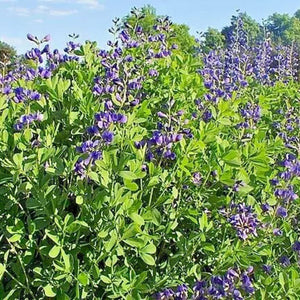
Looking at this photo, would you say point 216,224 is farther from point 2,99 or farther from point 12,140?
point 2,99

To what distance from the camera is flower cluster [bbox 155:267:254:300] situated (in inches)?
92.9

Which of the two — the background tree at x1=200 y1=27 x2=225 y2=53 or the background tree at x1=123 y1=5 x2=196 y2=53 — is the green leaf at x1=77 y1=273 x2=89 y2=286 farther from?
the background tree at x1=200 y1=27 x2=225 y2=53

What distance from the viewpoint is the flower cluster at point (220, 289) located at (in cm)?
236

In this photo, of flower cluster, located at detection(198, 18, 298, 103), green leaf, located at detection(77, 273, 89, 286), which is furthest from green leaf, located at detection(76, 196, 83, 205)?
flower cluster, located at detection(198, 18, 298, 103)

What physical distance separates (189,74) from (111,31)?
580 mm

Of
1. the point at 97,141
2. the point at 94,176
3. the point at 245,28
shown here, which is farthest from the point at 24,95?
the point at 245,28

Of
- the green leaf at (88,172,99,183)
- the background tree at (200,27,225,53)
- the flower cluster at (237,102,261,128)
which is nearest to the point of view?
the green leaf at (88,172,99,183)

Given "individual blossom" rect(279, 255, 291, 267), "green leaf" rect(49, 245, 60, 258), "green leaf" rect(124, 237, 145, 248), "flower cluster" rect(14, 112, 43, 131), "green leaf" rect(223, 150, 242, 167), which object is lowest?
"individual blossom" rect(279, 255, 291, 267)

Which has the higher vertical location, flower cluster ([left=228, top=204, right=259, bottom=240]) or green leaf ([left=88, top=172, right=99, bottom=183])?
green leaf ([left=88, top=172, right=99, bottom=183])

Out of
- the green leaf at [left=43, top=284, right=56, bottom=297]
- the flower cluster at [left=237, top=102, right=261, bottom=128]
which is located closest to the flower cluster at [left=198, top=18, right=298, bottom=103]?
the flower cluster at [left=237, top=102, right=261, bottom=128]

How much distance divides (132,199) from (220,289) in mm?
507

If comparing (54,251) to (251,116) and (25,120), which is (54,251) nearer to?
(25,120)

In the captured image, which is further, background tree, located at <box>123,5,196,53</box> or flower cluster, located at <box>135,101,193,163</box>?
background tree, located at <box>123,5,196,53</box>

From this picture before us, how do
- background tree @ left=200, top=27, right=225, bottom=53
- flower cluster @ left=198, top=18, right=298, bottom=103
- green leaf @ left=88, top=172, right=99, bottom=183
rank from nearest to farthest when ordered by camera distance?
green leaf @ left=88, top=172, right=99, bottom=183 < flower cluster @ left=198, top=18, right=298, bottom=103 < background tree @ left=200, top=27, right=225, bottom=53
